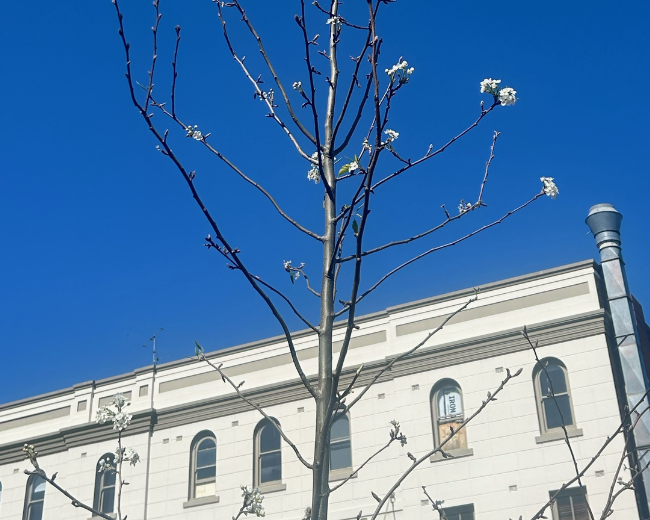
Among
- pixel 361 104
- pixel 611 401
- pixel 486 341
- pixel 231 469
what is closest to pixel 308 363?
pixel 231 469

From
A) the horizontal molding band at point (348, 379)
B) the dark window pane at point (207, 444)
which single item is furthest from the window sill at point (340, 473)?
the dark window pane at point (207, 444)

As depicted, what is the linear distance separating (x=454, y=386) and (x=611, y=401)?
4.20 meters

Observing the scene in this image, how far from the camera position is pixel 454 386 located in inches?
917

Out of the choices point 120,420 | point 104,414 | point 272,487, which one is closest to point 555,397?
point 272,487

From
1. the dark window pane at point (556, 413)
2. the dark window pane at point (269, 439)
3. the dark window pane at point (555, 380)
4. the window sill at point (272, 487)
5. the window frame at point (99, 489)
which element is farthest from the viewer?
the window frame at point (99, 489)

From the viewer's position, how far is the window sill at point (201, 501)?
81.4 ft

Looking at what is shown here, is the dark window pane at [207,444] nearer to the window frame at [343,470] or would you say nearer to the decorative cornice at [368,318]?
the decorative cornice at [368,318]

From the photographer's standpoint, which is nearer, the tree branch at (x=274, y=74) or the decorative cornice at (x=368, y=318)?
the tree branch at (x=274, y=74)

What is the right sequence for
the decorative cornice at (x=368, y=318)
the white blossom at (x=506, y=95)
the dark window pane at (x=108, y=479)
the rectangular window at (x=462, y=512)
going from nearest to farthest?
the white blossom at (x=506, y=95), the rectangular window at (x=462, y=512), the decorative cornice at (x=368, y=318), the dark window pane at (x=108, y=479)

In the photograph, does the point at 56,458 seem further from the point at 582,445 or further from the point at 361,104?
the point at 361,104

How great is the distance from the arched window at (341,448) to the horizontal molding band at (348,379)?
1311 mm

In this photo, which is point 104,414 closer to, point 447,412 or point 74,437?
point 447,412

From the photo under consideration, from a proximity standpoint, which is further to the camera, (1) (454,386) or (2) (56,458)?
(2) (56,458)

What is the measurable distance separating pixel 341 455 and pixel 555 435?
6.09 m
